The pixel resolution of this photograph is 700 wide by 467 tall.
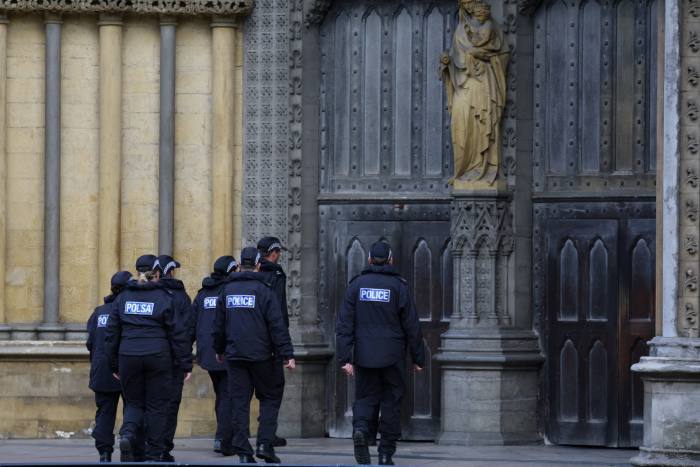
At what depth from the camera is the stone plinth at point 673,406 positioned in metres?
15.3

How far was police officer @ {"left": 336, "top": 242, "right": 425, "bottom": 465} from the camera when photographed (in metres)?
16.2

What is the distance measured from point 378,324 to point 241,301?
121 cm

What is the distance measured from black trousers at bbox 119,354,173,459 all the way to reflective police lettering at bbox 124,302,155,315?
0.38 meters

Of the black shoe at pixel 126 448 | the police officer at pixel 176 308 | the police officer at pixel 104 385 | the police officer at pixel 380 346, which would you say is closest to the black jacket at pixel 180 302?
the police officer at pixel 176 308

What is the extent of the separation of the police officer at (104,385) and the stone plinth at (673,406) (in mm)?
4640

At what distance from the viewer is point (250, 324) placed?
16.2 meters

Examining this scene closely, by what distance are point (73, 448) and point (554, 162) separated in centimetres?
556

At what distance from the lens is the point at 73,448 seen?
1842cm

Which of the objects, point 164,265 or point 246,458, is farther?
point 164,265

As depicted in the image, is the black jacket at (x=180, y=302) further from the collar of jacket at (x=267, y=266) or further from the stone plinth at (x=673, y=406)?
the stone plinth at (x=673, y=406)

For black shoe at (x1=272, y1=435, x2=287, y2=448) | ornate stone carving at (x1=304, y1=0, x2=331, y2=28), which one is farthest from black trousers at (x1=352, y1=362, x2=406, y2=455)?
ornate stone carving at (x1=304, y1=0, x2=331, y2=28)

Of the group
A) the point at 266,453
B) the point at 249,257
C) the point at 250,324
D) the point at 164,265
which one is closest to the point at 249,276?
the point at 249,257

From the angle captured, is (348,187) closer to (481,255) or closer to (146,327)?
(481,255)

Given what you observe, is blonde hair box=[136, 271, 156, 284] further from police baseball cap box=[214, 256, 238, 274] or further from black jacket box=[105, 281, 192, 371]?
police baseball cap box=[214, 256, 238, 274]
